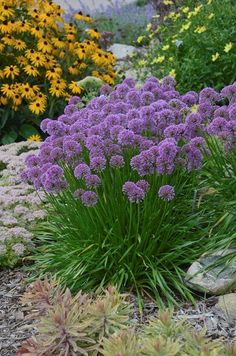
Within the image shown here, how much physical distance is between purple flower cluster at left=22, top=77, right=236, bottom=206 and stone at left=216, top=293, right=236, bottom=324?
2.10 feet

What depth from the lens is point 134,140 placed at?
3.81 metres

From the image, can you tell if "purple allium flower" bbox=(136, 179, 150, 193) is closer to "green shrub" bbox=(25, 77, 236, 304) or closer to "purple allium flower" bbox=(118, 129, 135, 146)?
"green shrub" bbox=(25, 77, 236, 304)

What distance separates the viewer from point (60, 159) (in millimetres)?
4023

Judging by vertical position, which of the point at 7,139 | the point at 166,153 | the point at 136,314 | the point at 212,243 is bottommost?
the point at 136,314

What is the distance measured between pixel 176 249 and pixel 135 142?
0.70 m

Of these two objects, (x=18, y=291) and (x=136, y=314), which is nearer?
(x=136, y=314)

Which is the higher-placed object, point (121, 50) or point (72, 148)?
point (121, 50)

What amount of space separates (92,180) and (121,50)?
8890mm

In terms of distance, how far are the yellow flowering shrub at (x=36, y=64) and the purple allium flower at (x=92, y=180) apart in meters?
3.74

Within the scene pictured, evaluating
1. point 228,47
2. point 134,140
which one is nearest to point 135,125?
point 134,140

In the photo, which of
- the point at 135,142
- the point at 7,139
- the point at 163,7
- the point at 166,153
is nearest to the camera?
the point at 166,153

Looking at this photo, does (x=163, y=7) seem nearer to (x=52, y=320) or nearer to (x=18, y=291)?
(x=18, y=291)

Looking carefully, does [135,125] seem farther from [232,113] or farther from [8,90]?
[8,90]

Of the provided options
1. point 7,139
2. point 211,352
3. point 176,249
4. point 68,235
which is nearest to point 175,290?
point 176,249
